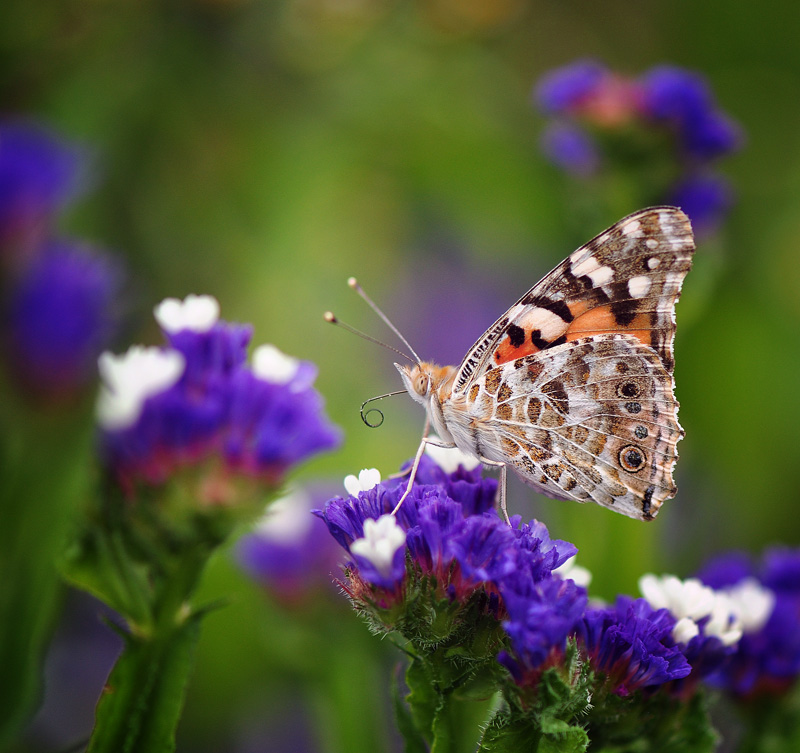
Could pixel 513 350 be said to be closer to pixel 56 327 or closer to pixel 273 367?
pixel 273 367

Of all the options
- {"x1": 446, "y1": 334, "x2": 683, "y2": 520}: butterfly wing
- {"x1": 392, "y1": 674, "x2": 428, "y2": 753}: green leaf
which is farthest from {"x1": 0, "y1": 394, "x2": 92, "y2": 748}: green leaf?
{"x1": 446, "y1": 334, "x2": 683, "y2": 520}: butterfly wing

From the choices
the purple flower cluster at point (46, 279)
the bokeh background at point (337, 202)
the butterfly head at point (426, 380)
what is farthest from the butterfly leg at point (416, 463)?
the bokeh background at point (337, 202)

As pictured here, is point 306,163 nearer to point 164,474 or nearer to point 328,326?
point 328,326

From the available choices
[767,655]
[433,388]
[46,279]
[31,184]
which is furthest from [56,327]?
[767,655]

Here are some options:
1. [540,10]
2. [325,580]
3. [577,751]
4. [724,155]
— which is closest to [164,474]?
[577,751]

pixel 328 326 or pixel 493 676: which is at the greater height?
pixel 328 326

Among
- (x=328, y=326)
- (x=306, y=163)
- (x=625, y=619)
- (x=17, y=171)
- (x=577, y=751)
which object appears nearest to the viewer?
(x=577, y=751)
